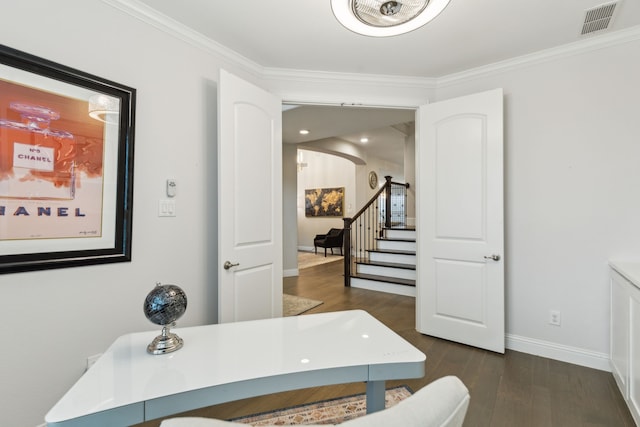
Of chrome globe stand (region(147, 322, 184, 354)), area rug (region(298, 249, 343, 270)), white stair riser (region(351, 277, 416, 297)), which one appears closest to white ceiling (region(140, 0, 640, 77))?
chrome globe stand (region(147, 322, 184, 354))

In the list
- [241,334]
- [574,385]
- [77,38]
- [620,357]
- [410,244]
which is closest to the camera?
[241,334]

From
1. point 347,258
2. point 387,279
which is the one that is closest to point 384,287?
point 387,279

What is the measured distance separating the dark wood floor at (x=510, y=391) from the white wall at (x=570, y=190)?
300 millimetres

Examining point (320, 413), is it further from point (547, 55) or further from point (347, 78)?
point (547, 55)

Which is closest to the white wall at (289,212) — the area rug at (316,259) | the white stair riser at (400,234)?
the area rug at (316,259)

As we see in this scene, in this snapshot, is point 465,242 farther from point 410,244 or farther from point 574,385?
point 410,244

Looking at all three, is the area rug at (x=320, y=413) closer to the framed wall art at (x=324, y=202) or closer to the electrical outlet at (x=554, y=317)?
the electrical outlet at (x=554, y=317)

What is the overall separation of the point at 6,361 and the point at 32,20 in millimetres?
1687

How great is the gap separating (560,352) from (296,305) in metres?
2.67

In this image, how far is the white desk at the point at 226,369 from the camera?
34.6 inches

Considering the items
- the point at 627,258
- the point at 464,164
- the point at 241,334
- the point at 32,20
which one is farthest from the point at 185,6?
the point at 627,258

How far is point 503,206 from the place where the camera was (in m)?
2.63

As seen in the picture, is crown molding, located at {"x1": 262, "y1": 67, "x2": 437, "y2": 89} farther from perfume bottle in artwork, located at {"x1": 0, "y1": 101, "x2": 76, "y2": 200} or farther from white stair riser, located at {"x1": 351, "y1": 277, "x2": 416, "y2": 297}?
white stair riser, located at {"x1": 351, "y1": 277, "x2": 416, "y2": 297}

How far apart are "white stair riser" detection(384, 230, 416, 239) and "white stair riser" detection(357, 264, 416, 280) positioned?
874 mm
